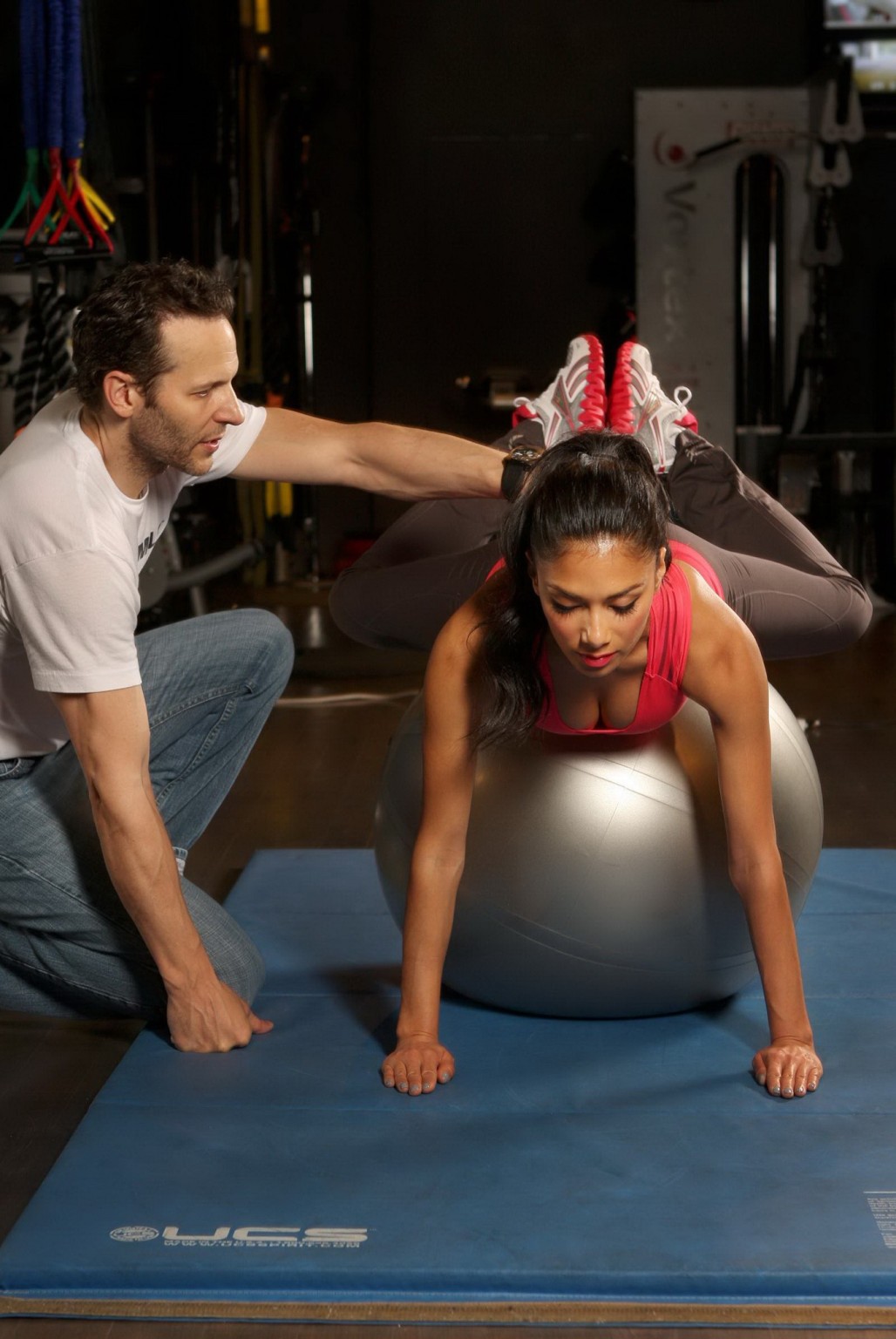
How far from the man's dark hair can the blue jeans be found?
1.73ft

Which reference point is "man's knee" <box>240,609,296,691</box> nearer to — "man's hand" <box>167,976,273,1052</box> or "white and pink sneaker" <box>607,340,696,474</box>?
"man's hand" <box>167,976,273,1052</box>

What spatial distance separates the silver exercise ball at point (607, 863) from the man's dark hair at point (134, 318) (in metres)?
0.71

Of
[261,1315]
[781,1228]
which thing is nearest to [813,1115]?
[781,1228]

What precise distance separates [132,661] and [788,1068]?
1.03 meters

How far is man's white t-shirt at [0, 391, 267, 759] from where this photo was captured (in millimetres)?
1879

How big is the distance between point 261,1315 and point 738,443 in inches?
197

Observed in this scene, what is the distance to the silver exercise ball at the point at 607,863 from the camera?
199 cm

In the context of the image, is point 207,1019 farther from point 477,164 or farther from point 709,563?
point 477,164

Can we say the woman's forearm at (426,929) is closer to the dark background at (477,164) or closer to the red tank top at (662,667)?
the red tank top at (662,667)

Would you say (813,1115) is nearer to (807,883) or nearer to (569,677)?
(807,883)

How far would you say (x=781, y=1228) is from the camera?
63.4 inches

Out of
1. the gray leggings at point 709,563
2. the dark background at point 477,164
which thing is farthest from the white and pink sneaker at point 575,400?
the dark background at point 477,164

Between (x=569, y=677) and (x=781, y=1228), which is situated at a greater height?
(x=569, y=677)

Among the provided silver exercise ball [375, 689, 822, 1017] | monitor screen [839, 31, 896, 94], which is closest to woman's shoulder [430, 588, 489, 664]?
silver exercise ball [375, 689, 822, 1017]
